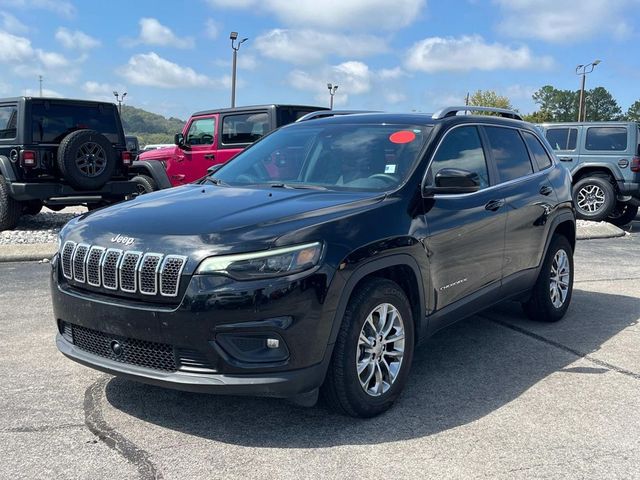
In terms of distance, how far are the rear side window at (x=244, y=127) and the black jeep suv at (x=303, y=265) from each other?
19.6 feet

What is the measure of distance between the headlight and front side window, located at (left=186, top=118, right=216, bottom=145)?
861 cm

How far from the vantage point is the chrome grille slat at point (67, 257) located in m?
3.50

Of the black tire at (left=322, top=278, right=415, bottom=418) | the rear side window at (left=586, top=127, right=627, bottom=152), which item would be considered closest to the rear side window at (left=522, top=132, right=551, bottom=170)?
the black tire at (left=322, top=278, right=415, bottom=418)

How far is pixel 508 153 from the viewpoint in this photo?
5.20 m

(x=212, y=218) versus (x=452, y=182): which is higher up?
(x=452, y=182)

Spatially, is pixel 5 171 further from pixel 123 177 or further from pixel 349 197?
pixel 349 197

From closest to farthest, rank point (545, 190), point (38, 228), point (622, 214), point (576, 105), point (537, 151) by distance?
point (545, 190) → point (537, 151) → point (38, 228) → point (622, 214) → point (576, 105)

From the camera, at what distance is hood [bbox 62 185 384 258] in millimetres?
3119

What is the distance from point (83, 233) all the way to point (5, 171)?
7.46m

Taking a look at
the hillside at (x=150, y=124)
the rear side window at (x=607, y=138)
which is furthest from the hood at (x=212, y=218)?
the hillside at (x=150, y=124)

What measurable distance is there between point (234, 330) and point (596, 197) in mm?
12146

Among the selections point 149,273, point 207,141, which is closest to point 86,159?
point 207,141

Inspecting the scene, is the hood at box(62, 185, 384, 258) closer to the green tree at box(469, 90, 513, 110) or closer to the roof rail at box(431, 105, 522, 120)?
the roof rail at box(431, 105, 522, 120)

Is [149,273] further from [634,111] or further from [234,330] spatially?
[634,111]
